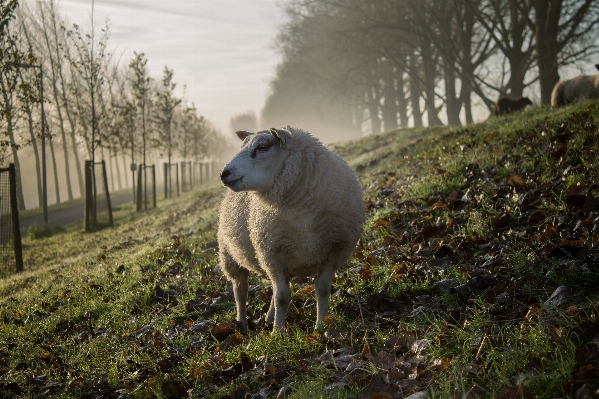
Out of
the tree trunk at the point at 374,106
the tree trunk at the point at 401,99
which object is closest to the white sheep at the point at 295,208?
the tree trunk at the point at 401,99

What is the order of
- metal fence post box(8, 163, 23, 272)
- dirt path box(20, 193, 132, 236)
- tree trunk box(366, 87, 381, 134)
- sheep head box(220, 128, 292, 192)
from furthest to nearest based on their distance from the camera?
tree trunk box(366, 87, 381, 134), dirt path box(20, 193, 132, 236), metal fence post box(8, 163, 23, 272), sheep head box(220, 128, 292, 192)

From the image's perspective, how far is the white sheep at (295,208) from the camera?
4.76 m

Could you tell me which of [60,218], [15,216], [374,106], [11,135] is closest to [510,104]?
[15,216]

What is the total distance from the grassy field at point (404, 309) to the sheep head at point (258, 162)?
136 centimetres

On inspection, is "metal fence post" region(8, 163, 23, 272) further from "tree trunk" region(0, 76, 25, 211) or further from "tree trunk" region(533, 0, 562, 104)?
"tree trunk" region(533, 0, 562, 104)

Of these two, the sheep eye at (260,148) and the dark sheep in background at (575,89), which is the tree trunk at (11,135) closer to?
the sheep eye at (260,148)

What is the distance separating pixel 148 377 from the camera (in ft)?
14.2

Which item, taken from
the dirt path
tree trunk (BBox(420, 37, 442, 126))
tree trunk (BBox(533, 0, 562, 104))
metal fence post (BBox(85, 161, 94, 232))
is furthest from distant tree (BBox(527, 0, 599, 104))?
the dirt path

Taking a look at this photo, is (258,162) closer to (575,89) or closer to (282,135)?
(282,135)

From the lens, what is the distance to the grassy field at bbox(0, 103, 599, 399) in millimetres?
2969

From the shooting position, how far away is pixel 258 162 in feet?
15.9

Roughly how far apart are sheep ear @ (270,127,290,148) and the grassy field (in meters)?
1.60

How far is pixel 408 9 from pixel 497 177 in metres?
17.5

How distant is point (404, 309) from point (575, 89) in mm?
11295
